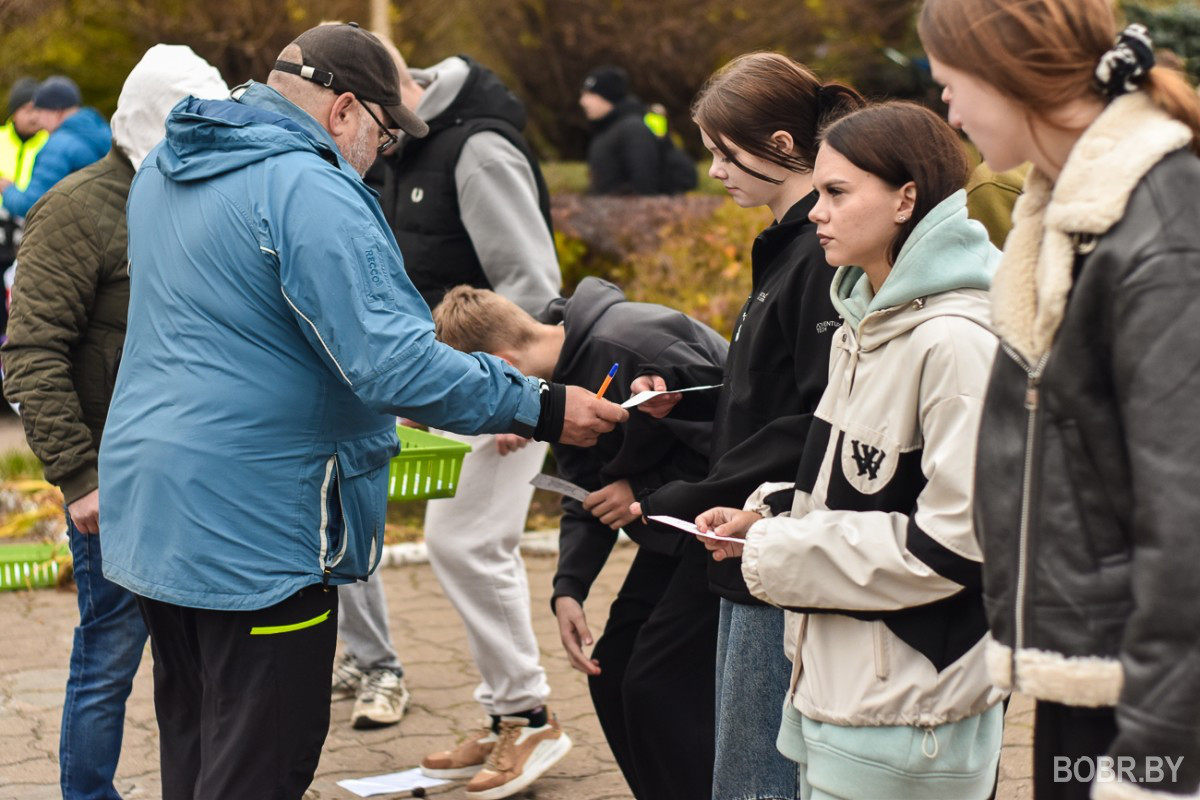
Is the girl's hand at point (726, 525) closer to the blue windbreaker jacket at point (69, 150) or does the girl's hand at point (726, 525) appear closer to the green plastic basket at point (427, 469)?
the green plastic basket at point (427, 469)

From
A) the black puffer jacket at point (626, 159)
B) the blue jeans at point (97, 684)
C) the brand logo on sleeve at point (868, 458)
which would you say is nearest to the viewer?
the brand logo on sleeve at point (868, 458)

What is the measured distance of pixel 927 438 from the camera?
2.45 m

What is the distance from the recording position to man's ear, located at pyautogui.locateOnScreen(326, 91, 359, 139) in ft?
10.7

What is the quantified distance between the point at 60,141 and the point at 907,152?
7.15m

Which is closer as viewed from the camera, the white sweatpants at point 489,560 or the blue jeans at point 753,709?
the blue jeans at point 753,709

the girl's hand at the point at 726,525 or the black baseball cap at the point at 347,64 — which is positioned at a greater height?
the black baseball cap at the point at 347,64

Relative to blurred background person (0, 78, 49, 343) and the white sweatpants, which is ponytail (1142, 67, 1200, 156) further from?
blurred background person (0, 78, 49, 343)

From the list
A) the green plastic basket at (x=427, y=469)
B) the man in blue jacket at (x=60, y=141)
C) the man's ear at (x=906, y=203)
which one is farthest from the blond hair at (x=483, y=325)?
the man in blue jacket at (x=60, y=141)

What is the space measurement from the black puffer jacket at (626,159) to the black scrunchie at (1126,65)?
10.5 meters

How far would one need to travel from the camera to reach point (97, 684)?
12.9ft

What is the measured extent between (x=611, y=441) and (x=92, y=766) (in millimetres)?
1742

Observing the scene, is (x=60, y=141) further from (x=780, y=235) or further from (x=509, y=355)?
(x=780, y=235)

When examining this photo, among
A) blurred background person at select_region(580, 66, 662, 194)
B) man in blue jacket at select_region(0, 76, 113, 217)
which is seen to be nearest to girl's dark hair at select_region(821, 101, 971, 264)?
man in blue jacket at select_region(0, 76, 113, 217)

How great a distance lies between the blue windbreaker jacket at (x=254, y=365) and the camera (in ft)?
9.49
